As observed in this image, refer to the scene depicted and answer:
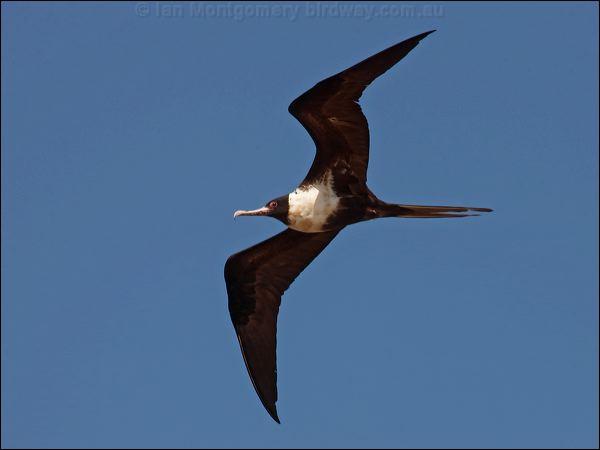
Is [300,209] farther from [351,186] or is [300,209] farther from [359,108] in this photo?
[359,108]

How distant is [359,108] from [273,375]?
2.14 meters

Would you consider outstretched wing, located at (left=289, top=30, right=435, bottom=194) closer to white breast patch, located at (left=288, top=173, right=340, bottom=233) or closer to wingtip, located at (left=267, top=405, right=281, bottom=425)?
white breast patch, located at (left=288, top=173, right=340, bottom=233)

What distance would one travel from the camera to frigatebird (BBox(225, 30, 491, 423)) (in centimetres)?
707

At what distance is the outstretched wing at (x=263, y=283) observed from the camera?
26.8 ft

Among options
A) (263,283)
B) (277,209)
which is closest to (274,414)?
(263,283)

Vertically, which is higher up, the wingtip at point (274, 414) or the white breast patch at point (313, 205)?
the white breast patch at point (313, 205)

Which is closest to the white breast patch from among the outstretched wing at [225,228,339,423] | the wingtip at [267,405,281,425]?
the outstretched wing at [225,228,339,423]

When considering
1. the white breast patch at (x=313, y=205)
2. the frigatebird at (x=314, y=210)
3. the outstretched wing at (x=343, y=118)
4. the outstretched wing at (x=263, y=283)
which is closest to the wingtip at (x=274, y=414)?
the frigatebird at (x=314, y=210)

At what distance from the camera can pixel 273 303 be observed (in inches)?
326

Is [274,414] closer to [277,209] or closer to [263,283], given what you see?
[263,283]

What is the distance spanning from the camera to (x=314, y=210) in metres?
7.59

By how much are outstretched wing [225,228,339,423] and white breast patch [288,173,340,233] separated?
524 mm

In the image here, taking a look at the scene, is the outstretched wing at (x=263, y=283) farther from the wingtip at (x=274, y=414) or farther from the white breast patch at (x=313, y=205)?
the white breast patch at (x=313, y=205)

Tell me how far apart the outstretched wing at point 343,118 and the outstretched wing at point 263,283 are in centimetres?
72
